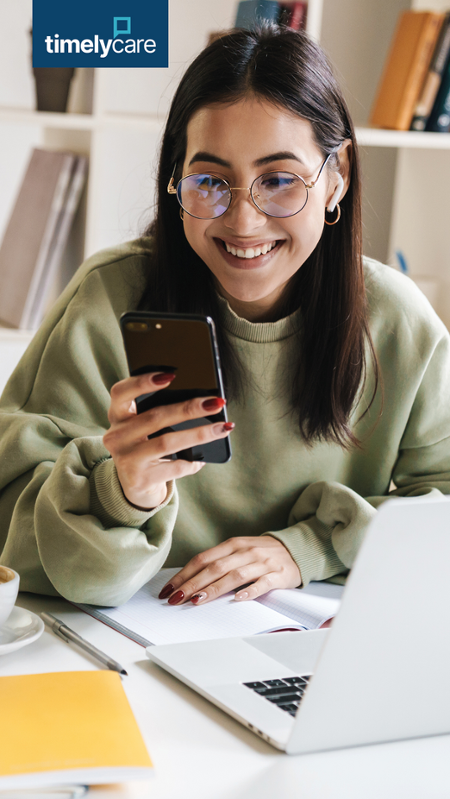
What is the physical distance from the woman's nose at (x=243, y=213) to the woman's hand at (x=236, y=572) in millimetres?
403

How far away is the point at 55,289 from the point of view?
7.20ft

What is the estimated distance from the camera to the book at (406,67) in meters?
2.06

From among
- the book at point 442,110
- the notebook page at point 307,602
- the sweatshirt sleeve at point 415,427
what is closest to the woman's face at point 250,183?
the sweatshirt sleeve at point 415,427

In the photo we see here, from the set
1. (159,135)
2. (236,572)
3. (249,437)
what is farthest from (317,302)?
(159,135)

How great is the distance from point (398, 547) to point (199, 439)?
0.30 metres

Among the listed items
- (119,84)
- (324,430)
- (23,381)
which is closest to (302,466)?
(324,430)

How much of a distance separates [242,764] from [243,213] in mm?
671

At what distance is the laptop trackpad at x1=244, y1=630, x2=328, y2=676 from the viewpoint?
0.78m

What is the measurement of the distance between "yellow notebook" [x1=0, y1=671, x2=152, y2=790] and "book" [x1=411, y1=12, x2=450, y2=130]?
1801mm

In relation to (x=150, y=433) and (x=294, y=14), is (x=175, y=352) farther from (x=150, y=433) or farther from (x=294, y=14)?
(x=294, y=14)

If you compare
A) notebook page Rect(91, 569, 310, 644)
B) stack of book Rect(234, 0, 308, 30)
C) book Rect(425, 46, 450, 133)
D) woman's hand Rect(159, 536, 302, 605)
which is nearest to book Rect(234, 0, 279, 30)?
stack of book Rect(234, 0, 308, 30)

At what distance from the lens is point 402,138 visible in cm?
213

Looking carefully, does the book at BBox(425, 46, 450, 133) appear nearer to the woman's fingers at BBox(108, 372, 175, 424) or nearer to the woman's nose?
the woman's nose

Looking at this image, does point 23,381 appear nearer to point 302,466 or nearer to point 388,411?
point 302,466
